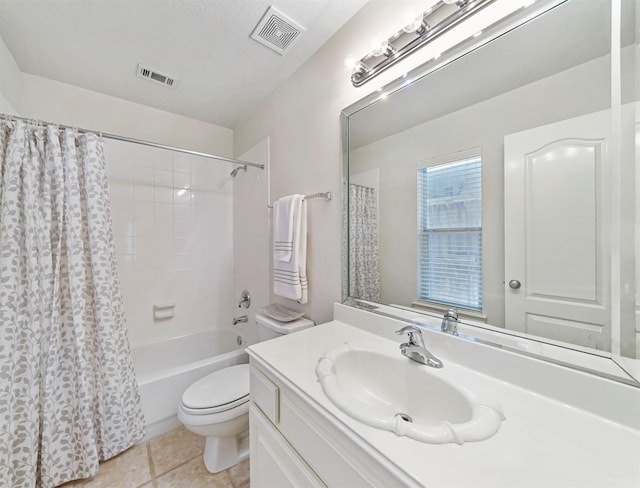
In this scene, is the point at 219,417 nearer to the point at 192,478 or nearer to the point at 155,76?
the point at 192,478

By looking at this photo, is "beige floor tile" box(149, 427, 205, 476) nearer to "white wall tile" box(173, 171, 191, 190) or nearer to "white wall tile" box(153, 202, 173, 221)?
"white wall tile" box(153, 202, 173, 221)

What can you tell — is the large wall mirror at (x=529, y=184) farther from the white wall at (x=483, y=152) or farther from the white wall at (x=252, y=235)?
the white wall at (x=252, y=235)

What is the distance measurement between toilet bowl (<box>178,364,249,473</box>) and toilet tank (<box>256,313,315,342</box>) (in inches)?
11.9

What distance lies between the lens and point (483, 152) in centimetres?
82

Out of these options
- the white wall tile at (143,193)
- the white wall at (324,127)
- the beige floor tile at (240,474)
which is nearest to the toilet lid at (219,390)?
the beige floor tile at (240,474)

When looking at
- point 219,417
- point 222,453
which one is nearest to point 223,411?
point 219,417

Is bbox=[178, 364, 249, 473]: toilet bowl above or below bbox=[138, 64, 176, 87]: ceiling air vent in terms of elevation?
below

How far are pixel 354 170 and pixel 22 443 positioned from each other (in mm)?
1998

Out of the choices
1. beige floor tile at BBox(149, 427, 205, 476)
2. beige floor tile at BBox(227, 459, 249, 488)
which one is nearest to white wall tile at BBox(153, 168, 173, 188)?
beige floor tile at BBox(149, 427, 205, 476)

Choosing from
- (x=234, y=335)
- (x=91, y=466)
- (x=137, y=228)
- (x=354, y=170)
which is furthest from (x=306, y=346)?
(x=137, y=228)

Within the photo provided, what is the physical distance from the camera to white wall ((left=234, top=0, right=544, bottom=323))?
1.10 metres

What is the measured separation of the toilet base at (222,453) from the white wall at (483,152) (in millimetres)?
1167

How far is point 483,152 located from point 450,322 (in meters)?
0.58

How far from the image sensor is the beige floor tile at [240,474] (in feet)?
4.08
